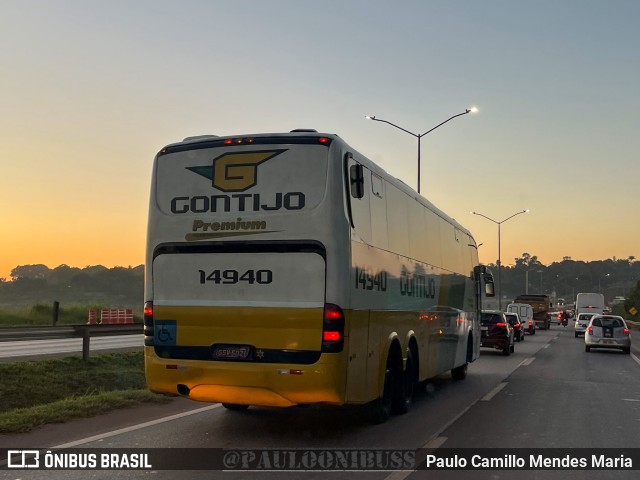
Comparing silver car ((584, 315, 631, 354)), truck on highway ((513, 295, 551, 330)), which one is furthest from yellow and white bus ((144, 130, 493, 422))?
truck on highway ((513, 295, 551, 330))

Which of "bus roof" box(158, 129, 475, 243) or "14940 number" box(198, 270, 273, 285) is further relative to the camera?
"bus roof" box(158, 129, 475, 243)

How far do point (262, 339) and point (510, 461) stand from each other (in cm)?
304

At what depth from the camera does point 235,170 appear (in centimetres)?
913

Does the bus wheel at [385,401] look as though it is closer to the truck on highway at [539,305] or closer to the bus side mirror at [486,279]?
the bus side mirror at [486,279]

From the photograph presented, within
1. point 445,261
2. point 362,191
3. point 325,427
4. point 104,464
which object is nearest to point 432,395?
point 445,261

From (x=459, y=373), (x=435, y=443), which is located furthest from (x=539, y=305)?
(x=435, y=443)

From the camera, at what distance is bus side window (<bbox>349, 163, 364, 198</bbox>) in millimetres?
9117

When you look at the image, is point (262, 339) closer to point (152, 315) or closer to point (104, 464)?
point (152, 315)

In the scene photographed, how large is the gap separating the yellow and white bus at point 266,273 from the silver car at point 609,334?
20.5 metres

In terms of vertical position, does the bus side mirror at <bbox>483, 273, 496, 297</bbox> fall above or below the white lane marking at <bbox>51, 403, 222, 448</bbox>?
above

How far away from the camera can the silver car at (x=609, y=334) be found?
91.0 ft

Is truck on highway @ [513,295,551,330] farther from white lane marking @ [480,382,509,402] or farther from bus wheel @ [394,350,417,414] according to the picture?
bus wheel @ [394,350,417,414]

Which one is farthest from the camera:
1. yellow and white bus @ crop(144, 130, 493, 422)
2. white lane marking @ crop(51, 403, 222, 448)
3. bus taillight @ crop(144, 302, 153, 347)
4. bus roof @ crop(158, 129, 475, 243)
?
bus taillight @ crop(144, 302, 153, 347)

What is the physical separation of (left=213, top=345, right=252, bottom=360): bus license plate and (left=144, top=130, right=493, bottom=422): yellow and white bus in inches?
0.5
